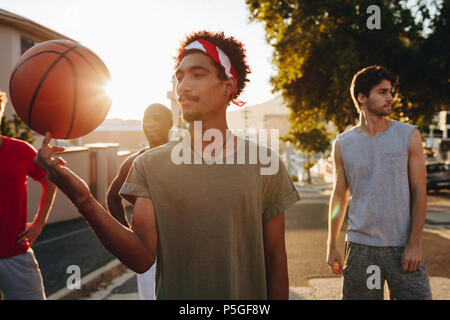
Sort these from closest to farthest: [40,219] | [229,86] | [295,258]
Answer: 1. [229,86]
2. [40,219]
3. [295,258]

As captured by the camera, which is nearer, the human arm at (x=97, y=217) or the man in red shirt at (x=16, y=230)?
the human arm at (x=97, y=217)

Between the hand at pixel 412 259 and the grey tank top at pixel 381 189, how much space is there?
0.09m

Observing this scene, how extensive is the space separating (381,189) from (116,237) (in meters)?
1.88

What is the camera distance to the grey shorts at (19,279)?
2740mm

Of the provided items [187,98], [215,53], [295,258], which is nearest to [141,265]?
[187,98]

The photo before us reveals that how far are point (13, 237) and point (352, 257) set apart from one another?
245 centimetres

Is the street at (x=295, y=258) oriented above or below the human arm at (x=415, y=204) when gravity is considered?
below

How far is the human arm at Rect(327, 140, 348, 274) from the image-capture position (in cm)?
290

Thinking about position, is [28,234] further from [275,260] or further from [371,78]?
[371,78]

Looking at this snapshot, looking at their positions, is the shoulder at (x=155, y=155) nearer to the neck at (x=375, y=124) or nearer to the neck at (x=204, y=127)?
the neck at (x=204, y=127)

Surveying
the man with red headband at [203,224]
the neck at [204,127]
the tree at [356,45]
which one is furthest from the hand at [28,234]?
the tree at [356,45]

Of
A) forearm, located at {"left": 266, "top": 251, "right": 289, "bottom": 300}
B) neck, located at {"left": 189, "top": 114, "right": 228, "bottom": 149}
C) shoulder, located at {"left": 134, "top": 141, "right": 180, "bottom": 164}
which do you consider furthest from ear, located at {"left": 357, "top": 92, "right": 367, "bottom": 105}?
shoulder, located at {"left": 134, "top": 141, "right": 180, "bottom": 164}

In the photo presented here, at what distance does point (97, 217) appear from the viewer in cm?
154

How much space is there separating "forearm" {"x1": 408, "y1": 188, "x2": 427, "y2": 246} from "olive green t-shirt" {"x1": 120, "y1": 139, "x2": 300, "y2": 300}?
1.35m
